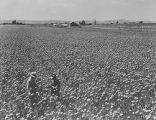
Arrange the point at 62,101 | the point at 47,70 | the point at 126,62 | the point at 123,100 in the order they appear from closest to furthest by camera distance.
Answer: the point at 123,100 < the point at 62,101 < the point at 47,70 < the point at 126,62

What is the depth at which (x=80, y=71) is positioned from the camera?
2272 centimetres

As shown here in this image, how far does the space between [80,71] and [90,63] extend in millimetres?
3817

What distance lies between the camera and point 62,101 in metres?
15.6

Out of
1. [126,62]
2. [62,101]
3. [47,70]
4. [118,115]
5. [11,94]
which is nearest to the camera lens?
[118,115]

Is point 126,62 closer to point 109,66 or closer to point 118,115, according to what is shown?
point 109,66

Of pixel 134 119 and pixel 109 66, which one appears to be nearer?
pixel 134 119

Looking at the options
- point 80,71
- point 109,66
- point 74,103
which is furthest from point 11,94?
point 109,66

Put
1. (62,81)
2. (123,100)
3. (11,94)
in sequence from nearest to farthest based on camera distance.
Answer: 1. (123,100)
2. (11,94)
3. (62,81)

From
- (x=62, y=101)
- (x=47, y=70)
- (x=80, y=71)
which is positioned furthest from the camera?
(x=47, y=70)

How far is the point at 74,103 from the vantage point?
1483 cm

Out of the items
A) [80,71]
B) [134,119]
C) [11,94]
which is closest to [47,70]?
[80,71]

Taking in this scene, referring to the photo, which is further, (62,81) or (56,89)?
(62,81)

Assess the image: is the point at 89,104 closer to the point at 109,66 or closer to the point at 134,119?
the point at 134,119

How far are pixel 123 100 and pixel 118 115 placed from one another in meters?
2.87
